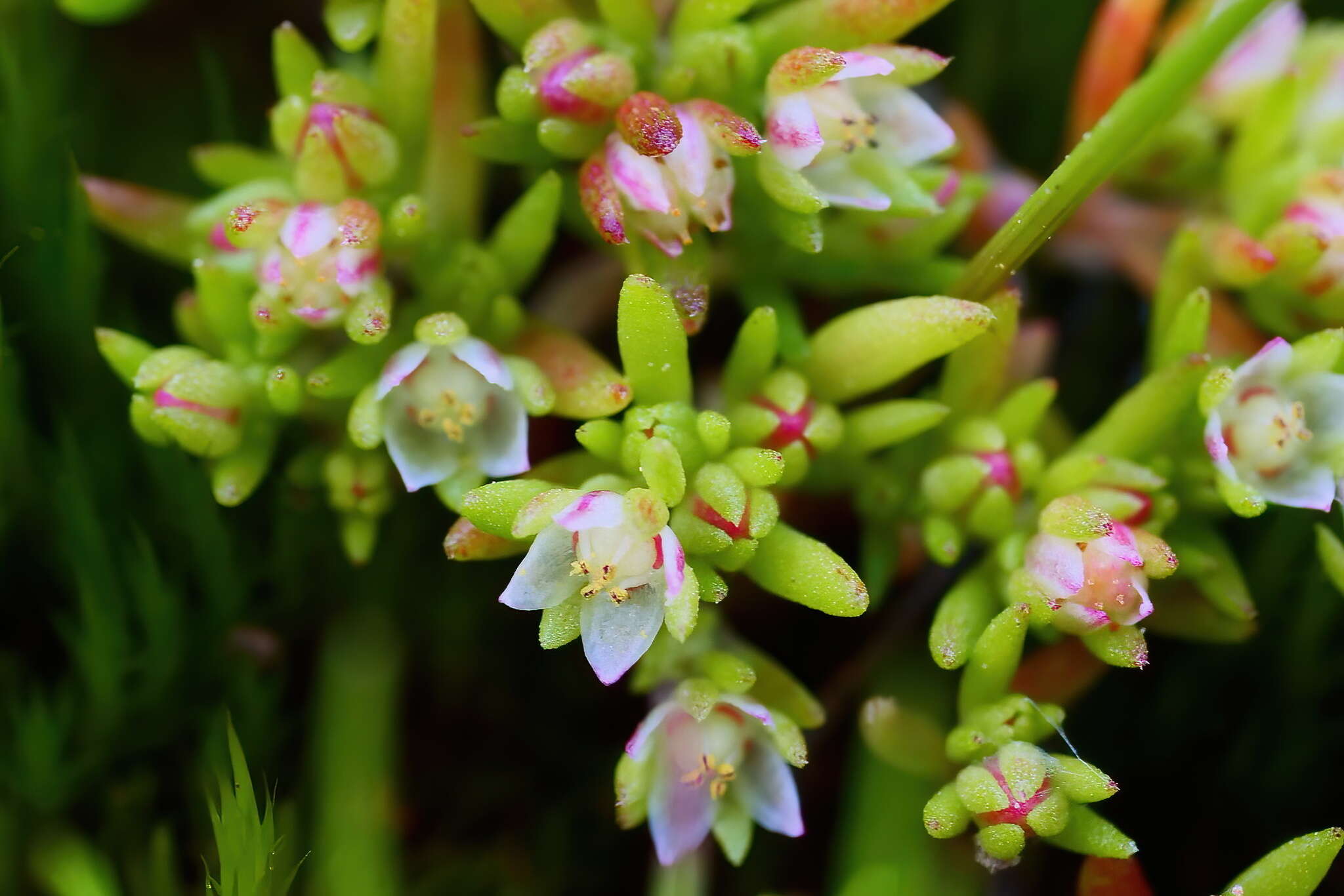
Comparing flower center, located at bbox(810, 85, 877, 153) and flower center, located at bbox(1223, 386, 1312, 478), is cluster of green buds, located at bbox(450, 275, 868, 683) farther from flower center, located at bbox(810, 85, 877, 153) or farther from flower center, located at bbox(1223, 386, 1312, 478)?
A: flower center, located at bbox(1223, 386, 1312, 478)

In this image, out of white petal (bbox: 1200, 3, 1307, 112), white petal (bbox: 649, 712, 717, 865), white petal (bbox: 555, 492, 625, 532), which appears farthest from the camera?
white petal (bbox: 1200, 3, 1307, 112)

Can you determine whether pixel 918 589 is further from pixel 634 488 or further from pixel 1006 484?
pixel 634 488

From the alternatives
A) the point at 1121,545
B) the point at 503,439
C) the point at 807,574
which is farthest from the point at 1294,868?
the point at 503,439

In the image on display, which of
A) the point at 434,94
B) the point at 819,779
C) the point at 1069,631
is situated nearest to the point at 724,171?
the point at 434,94

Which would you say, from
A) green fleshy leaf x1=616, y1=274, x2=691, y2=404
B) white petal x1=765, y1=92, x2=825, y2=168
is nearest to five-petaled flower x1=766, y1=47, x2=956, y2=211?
white petal x1=765, y1=92, x2=825, y2=168

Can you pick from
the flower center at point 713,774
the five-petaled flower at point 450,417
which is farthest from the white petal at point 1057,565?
the five-petaled flower at point 450,417

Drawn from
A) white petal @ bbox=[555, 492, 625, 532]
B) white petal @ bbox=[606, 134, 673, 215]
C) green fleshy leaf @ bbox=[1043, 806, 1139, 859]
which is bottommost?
green fleshy leaf @ bbox=[1043, 806, 1139, 859]

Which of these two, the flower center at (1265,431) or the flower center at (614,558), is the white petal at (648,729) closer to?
the flower center at (614,558)
